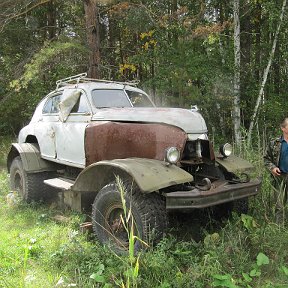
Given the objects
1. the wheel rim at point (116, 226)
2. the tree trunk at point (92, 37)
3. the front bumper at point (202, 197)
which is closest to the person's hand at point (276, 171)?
the front bumper at point (202, 197)

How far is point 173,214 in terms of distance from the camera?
5.34 m

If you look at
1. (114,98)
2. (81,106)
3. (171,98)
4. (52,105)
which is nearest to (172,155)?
(114,98)

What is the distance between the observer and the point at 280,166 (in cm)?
521

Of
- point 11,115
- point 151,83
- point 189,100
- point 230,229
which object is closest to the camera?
point 230,229

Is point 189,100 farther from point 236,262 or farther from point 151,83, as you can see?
point 236,262

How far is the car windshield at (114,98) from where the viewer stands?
6.04 m

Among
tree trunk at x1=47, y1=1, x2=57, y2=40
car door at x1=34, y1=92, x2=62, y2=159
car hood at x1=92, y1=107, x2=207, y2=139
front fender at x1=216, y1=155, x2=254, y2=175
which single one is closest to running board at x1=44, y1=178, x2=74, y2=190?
car door at x1=34, y1=92, x2=62, y2=159

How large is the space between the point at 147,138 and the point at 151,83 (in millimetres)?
6600

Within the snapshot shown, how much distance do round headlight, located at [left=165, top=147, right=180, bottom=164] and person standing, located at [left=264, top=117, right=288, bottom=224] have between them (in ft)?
4.63

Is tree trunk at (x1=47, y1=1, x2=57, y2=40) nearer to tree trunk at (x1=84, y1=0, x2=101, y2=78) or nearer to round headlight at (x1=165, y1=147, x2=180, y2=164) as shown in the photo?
tree trunk at (x1=84, y1=0, x2=101, y2=78)

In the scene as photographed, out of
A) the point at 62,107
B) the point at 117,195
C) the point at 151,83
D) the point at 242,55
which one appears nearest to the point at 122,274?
the point at 117,195

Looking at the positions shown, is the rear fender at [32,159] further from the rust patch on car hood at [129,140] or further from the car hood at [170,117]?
the car hood at [170,117]

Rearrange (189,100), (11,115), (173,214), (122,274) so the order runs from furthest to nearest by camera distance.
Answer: (11,115) → (189,100) → (173,214) → (122,274)

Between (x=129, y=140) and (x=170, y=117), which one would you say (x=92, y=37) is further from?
(x=170, y=117)
